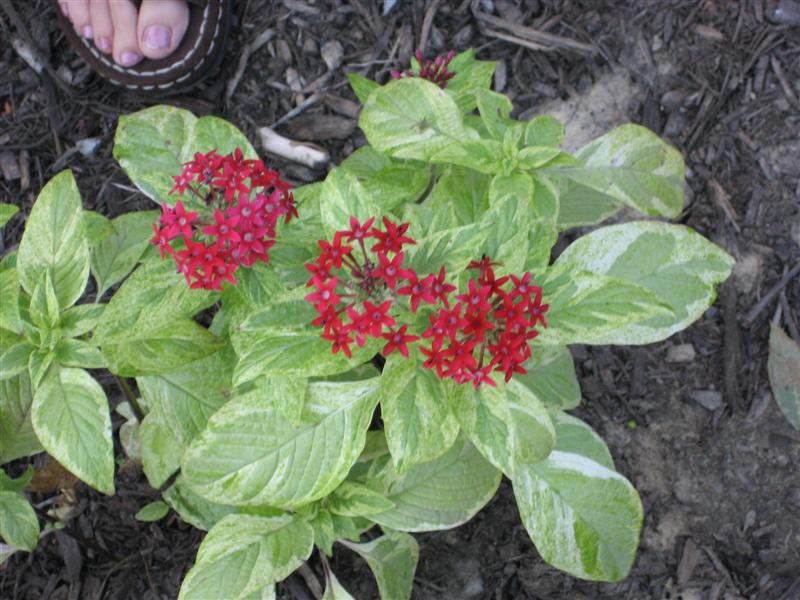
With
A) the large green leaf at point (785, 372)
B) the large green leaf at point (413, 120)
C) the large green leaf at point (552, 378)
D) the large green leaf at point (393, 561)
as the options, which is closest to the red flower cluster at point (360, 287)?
the large green leaf at point (413, 120)

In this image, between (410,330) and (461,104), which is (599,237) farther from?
(410,330)

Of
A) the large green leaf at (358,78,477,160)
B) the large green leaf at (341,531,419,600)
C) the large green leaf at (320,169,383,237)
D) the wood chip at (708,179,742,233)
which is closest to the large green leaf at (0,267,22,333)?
the large green leaf at (320,169,383,237)

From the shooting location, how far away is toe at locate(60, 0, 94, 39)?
2.79m

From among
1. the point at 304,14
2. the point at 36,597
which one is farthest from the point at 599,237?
the point at 36,597

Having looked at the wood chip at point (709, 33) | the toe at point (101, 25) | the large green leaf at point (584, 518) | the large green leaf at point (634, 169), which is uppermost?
the toe at point (101, 25)

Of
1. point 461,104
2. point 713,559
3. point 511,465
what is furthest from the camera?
point 713,559

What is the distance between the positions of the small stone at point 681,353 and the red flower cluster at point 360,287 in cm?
131

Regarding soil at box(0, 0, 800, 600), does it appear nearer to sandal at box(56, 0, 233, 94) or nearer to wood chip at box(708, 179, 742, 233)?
wood chip at box(708, 179, 742, 233)

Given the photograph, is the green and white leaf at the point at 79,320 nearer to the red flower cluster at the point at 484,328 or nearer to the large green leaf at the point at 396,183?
the large green leaf at the point at 396,183

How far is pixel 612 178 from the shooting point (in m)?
1.99

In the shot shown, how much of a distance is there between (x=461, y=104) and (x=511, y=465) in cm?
100

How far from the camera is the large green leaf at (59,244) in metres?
1.77

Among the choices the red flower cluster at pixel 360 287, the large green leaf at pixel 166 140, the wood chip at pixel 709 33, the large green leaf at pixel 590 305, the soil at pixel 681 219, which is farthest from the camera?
the wood chip at pixel 709 33

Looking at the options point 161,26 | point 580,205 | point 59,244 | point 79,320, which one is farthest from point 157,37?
point 580,205
